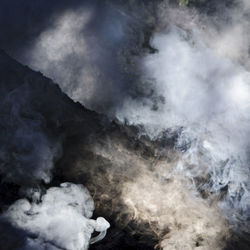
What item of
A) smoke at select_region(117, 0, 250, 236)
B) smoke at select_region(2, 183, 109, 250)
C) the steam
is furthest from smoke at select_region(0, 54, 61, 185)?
smoke at select_region(117, 0, 250, 236)

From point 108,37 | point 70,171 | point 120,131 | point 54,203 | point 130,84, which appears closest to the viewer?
point 54,203

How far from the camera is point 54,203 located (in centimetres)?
339

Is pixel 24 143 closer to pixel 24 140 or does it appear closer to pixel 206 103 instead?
pixel 24 140

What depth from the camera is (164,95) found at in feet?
14.0

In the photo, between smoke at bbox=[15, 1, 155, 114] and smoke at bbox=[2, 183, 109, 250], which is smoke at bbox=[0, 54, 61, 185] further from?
smoke at bbox=[15, 1, 155, 114]

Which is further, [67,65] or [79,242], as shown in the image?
[67,65]

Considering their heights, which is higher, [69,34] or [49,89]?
[69,34]

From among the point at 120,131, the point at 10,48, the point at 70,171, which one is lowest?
the point at 70,171

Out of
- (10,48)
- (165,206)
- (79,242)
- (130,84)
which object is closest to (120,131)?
(130,84)

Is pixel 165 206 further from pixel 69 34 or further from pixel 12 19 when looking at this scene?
pixel 12 19

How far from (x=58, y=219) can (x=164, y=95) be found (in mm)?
2487

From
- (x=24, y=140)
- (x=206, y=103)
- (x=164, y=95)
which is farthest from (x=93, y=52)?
(x=206, y=103)

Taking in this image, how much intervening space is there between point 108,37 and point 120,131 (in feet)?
6.00

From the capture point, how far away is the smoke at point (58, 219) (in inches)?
120
